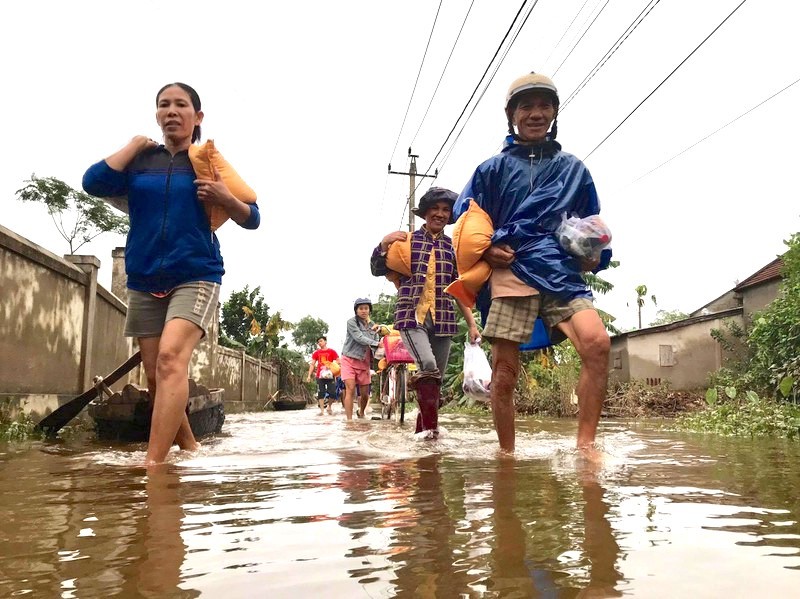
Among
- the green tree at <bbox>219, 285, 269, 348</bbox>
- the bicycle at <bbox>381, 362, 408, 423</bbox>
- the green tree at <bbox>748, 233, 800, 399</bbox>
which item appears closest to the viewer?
the bicycle at <bbox>381, 362, 408, 423</bbox>

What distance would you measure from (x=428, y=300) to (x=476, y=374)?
0.64 meters

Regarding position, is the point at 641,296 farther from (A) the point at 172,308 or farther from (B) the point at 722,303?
(A) the point at 172,308

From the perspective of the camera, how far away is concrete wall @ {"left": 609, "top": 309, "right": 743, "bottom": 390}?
59.2 ft

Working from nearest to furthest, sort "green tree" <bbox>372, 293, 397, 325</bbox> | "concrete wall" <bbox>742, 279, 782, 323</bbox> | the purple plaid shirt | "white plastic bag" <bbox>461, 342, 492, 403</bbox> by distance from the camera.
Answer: "white plastic bag" <bbox>461, 342, 492, 403</bbox> → the purple plaid shirt → "concrete wall" <bbox>742, 279, 782, 323</bbox> → "green tree" <bbox>372, 293, 397, 325</bbox>

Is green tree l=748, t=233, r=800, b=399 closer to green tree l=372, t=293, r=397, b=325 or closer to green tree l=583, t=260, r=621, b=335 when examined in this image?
green tree l=583, t=260, r=621, b=335

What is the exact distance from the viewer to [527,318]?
10.8 ft

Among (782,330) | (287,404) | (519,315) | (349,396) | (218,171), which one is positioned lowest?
(287,404)

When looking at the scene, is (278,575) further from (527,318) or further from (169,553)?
(527,318)

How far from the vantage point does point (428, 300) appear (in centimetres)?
479

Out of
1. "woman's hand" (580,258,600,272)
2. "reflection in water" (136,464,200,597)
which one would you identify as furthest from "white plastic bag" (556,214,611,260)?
"reflection in water" (136,464,200,597)

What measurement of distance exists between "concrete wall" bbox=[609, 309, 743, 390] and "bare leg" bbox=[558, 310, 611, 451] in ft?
51.5

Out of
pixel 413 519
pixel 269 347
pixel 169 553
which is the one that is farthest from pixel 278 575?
pixel 269 347

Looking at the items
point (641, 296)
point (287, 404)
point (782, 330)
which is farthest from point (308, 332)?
point (782, 330)

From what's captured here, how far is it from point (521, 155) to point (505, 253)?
59 cm
